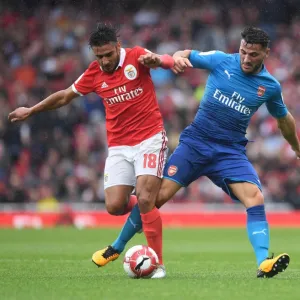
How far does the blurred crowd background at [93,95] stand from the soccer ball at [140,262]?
39.1 ft

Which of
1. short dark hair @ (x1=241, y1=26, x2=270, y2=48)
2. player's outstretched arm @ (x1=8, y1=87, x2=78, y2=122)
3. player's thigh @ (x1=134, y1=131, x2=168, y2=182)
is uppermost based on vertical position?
short dark hair @ (x1=241, y1=26, x2=270, y2=48)

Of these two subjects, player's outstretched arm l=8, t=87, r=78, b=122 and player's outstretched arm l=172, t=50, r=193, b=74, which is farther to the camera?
player's outstretched arm l=8, t=87, r=78, b=122

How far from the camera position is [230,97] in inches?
334

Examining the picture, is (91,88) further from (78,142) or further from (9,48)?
(9,48)

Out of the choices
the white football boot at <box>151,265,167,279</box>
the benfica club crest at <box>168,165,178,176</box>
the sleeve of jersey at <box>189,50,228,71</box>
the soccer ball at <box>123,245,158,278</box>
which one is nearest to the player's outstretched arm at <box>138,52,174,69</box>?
the sleeve of jersey at <box>189,50,228,71</box>

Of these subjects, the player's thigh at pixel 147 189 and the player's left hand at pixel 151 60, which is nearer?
the player's left hand at pixel 151 60

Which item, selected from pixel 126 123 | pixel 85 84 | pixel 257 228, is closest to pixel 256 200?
pixel 257 228

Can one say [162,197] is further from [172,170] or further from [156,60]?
[156,60]

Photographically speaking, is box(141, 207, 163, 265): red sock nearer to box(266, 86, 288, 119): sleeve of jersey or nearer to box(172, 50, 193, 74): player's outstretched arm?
box(172, 50, 193, 74): player's outstretched arm

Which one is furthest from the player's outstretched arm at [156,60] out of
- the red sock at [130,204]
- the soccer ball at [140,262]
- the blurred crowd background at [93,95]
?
the blurred crowd background at [93,95]

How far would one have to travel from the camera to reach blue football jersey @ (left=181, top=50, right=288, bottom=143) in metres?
8.45

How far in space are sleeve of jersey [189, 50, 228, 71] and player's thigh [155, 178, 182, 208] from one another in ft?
3.77

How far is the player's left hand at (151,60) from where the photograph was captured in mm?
8336

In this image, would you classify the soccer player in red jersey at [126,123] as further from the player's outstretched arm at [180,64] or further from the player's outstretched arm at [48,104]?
the player's outstretched arm at [180,64]
